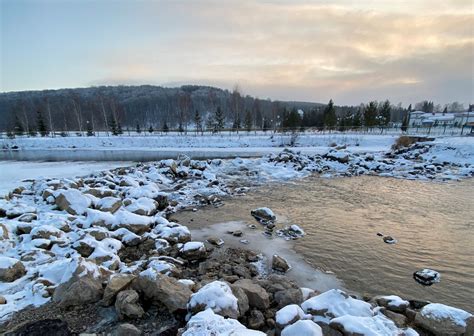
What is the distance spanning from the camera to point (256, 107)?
246ft

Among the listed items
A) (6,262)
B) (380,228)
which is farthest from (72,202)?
(380,228)

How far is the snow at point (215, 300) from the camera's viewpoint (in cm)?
414

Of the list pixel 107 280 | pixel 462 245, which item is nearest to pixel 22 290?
pixel 107 280

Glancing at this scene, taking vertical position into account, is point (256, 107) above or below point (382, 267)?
above

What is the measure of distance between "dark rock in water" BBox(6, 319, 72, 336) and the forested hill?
52878mm

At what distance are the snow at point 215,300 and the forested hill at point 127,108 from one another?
52.5m

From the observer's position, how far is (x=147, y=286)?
464cm

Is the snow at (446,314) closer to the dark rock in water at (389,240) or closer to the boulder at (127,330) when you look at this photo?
the dark rock in water at (389,240)

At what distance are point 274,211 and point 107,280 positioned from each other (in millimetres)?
7095

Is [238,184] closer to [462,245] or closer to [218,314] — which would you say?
[462,245]

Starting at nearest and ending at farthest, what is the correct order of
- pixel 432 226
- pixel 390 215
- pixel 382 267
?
pixel 382 267 → pixel 432 226 → pixel 390 215

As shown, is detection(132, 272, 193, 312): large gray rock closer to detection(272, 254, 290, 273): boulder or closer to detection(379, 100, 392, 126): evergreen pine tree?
detection(272, 254, 290, 273): boulder

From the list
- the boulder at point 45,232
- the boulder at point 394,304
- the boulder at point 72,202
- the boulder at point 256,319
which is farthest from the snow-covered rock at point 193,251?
the boulder at point 72,202

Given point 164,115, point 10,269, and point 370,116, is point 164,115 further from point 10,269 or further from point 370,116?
point 10,269
